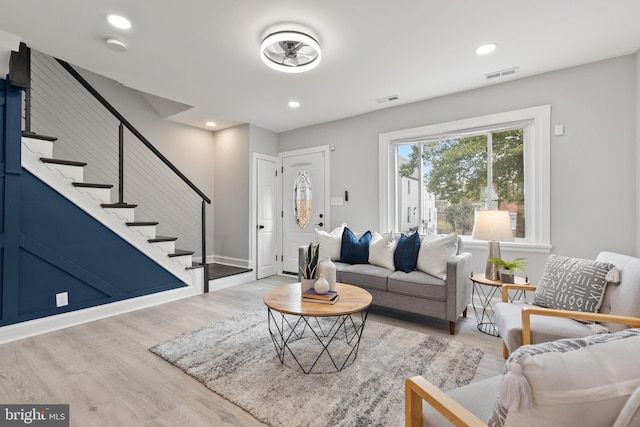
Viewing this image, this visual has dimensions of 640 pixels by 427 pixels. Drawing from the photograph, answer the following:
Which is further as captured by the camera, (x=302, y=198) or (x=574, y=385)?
(x=302, y=198)

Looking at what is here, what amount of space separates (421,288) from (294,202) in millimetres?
2898

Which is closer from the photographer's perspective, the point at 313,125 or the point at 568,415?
the point at 568,415

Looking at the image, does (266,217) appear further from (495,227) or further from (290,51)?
(495,227)

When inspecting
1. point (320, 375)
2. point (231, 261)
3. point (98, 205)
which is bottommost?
point (320, 375)

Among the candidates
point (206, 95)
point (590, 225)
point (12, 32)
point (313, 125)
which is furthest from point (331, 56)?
point (590, 225)

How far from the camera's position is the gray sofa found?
2.79 meters

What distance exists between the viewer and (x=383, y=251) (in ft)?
11.3

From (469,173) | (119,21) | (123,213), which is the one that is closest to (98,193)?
(123,213)

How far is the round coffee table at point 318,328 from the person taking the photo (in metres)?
2.04

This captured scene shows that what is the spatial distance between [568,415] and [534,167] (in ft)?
10.7

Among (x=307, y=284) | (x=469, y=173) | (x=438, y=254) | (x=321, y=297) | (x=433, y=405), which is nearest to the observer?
(x=433, y=405)

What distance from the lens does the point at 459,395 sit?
116cm

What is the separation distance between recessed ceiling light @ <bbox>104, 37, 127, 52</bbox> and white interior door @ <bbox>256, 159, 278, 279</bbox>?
8.54 feet

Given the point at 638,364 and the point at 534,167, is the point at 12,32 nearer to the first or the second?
the point at 638,364
